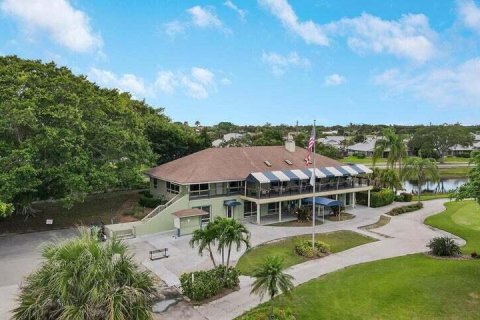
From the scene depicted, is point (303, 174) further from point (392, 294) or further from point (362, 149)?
point (362, 149)

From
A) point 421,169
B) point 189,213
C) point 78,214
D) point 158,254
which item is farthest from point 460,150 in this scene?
point 158,254

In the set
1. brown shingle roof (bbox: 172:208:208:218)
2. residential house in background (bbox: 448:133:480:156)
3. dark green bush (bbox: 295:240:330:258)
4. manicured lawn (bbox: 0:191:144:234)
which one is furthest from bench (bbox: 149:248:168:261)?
residential house in background (bbox: 448:133:480:156)

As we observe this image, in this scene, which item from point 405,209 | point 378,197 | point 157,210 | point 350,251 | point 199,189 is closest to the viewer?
point 350,251

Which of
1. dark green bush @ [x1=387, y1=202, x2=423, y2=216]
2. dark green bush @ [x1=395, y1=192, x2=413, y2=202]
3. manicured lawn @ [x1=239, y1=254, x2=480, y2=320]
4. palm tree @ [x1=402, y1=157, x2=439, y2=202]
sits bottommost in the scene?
manicured lawn @ [x1=239, y1=254, x2=480, y2=320]

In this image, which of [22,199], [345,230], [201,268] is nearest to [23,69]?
[22,199]

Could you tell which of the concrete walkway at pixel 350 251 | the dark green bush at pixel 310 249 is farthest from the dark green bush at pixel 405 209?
the dark green bush at pixel 310 249

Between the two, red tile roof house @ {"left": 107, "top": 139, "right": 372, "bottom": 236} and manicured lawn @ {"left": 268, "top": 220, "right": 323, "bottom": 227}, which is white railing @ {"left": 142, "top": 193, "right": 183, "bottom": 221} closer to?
red tile roof house @ {"left": 107, "top": 139, "right": 372, "bottom": 236}

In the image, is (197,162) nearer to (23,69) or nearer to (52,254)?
(23,69)
